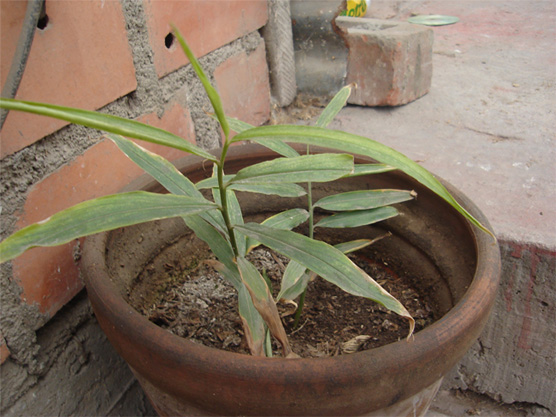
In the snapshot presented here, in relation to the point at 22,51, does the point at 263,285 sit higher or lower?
lower

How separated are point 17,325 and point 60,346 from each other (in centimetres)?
12

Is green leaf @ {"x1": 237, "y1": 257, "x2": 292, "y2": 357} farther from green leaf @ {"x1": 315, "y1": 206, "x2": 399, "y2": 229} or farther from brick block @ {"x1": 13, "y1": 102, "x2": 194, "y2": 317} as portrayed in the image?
brick block @ {"x1": 13, "y1": 102, "x2": 194, "y2": 317}

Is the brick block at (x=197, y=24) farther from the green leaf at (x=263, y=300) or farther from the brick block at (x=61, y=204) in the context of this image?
the green leaf at (x=263, y=300)

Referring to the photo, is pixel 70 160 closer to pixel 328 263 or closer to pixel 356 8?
pixel 328 263

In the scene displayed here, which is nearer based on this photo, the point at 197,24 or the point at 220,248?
the point at 220,248

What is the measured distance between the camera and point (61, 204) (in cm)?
85

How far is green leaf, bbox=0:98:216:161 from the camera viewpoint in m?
0.42

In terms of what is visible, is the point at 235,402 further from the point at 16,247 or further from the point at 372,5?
the point at 372,5

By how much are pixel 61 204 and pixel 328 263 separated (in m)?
0.49

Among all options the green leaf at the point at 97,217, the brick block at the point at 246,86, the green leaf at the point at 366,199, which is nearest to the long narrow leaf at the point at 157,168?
the green leaf at the point at 97,217

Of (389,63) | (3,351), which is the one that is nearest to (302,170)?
(3,351)

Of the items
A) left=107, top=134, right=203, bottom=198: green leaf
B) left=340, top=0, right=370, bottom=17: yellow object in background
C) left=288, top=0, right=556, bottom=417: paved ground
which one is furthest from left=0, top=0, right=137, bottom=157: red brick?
left=340, top=0, right=370, bottom=17: yellow object in background

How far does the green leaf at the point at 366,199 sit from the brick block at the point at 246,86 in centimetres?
56

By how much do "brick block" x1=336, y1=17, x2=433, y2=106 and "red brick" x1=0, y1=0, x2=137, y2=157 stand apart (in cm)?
83
